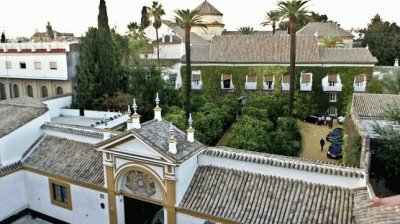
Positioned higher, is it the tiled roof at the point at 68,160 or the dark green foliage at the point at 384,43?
the dark green foliage at the point at 384,43

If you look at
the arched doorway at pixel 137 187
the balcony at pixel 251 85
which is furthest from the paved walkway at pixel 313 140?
the arched doorway at pixel 137 187

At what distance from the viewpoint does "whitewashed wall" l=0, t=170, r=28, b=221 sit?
19.5 meters

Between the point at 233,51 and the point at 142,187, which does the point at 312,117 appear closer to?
the point at 233,51

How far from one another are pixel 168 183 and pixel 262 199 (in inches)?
152

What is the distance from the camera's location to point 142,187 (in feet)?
53.2

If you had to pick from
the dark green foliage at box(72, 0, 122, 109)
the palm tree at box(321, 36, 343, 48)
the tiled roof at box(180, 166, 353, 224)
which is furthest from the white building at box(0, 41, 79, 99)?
the palm tree at box(321, 36, 343, 48)

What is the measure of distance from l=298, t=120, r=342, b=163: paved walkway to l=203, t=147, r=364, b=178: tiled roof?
48.4ft

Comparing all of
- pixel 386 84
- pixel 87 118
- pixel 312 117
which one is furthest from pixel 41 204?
pixel 386 84

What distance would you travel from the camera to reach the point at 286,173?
1459 cm

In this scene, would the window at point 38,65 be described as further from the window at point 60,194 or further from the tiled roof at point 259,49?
the window at point 60,194

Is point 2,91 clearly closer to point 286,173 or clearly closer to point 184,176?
point 184,176

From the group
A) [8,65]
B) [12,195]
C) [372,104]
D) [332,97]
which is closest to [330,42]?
[332,97]

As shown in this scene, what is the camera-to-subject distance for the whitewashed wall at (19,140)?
64.8 feet

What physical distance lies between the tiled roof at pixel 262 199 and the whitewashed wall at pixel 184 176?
0.23m
